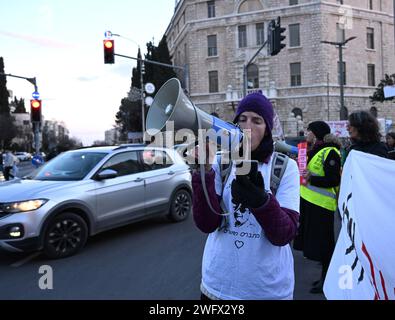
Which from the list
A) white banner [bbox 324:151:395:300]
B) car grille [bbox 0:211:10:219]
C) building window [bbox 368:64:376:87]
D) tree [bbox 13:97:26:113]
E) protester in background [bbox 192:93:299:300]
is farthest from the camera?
tree [bbox 13:97:26:113]

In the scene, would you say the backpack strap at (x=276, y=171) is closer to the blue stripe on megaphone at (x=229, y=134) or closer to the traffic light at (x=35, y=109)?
the blue stripe on megaphone at (x=229, y=134)

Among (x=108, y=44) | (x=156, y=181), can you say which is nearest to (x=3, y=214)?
(x=156, y=181)

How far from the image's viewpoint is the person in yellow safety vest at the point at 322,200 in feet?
14.3

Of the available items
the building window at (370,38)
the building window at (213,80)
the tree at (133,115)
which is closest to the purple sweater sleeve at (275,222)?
the building window at (213,80)

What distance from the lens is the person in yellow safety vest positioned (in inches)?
172

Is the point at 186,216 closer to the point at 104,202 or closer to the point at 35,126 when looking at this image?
the point at 104,202

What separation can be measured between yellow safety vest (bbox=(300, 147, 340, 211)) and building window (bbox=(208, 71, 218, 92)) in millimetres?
44361

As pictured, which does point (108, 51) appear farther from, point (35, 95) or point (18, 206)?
point (18, 206)

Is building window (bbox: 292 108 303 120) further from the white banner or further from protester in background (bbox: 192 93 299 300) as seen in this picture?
protester in background (bbox: 192 93 299 300)

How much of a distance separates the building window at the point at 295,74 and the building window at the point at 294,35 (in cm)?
232

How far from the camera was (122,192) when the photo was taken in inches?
273

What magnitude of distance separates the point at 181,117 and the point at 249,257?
945mm

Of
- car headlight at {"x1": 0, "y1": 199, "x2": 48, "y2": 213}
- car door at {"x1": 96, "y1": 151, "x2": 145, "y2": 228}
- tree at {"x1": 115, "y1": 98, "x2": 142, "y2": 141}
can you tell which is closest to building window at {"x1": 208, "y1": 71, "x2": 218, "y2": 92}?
tree at {"x1": 115, "y1": 98, "x2": 142, "y2": 141}
